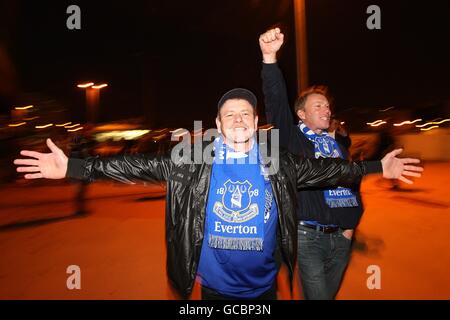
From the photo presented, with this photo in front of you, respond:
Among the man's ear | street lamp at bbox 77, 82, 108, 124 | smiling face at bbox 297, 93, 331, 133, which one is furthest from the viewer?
street lamp at bbox 77, 82, 108, 124

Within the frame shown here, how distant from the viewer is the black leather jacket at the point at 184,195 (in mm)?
2350

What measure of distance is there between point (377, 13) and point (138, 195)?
6565 mm

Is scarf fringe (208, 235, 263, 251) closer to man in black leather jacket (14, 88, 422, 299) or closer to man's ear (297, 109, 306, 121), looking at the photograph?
man in black leather jacket (14, 88, 422, 299)

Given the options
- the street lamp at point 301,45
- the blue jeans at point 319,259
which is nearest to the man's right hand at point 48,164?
the blue jeans at point 319,259

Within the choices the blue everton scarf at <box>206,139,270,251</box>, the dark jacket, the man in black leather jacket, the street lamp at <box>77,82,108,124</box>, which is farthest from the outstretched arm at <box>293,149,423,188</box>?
the street lamp at <box>77,82,108,124</box>

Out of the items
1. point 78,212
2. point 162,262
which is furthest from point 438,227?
point 78,212

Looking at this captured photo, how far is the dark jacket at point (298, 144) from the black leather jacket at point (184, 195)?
38cm

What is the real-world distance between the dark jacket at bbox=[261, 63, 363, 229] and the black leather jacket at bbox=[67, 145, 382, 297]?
38 cm

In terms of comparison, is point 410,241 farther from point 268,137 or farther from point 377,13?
point 268,137

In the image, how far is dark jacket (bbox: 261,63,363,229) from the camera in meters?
2.81

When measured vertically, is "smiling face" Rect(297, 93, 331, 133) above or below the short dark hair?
below

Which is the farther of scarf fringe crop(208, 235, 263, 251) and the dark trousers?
the dark trousers

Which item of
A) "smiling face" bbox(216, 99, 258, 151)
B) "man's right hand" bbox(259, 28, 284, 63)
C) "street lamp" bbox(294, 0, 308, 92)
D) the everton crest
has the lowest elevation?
the everton crest

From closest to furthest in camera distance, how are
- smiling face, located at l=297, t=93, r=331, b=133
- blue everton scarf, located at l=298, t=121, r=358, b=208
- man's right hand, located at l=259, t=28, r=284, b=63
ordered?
man's right hand, located at l=259, t=28, r=284, b=63
blue everton scarf, located at l=298, t=121, r=358, b=208
smiling face, located at l=297, t=93, r=331, b=133
